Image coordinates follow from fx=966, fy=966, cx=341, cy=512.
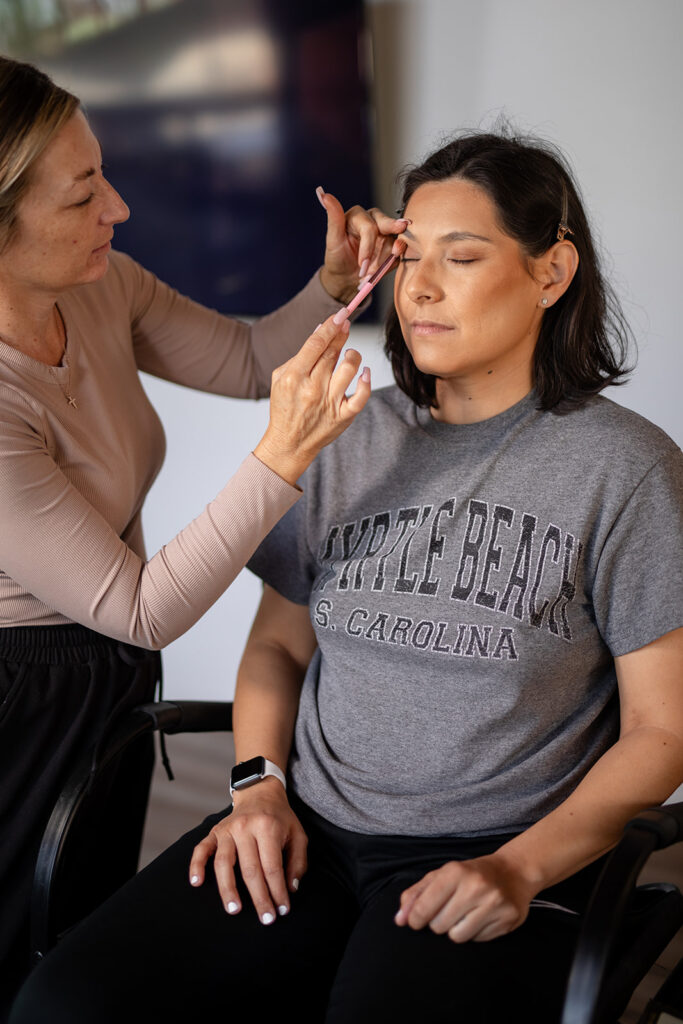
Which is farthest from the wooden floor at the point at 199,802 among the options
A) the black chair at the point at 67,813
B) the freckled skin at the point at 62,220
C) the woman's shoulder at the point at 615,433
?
the freckled skin at the point at 62,220

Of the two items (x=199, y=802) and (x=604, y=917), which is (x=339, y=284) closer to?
(x=604, y=917)

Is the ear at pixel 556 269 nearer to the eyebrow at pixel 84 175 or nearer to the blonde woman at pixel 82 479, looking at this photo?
the blonde woman at pixel 82 479

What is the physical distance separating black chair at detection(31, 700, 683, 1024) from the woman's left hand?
4.7 inches

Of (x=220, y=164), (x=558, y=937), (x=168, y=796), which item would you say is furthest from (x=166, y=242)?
(x=558, y=937)

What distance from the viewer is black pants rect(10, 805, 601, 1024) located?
41.3 inches

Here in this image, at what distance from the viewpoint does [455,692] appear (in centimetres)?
126

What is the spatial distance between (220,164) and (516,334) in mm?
Answer: 1541

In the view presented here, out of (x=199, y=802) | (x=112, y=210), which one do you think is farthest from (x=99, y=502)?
(x=199, y=802)

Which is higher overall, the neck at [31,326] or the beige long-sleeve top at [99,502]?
the neck at [31,326]

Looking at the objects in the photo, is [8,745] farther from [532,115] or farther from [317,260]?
[532,115]

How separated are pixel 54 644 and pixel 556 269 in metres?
0.90

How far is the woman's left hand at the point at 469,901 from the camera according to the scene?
1091 millimetres

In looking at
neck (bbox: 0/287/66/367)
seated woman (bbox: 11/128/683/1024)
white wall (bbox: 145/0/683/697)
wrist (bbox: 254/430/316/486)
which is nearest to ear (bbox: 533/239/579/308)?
seated woman (bbox: 11/128/683/1024)

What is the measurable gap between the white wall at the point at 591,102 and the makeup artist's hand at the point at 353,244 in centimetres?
88
